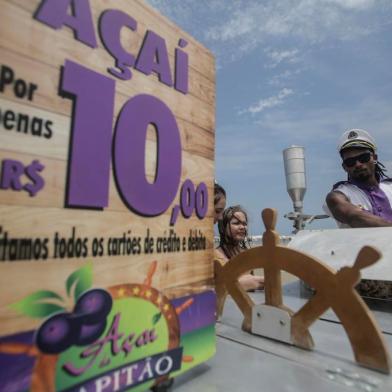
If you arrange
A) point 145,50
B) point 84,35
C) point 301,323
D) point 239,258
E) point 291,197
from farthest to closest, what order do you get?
point 291,197
point 239,258
point 301,323
point 145,50
point 84,35

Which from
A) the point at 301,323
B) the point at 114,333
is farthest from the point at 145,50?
the point at 301,323

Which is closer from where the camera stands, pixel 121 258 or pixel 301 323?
pixel 121 258

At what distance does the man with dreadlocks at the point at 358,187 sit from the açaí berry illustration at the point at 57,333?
74.7 inches

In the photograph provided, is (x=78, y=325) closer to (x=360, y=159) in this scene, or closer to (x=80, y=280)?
(x=80, y=280)

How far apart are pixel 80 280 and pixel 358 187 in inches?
86.9

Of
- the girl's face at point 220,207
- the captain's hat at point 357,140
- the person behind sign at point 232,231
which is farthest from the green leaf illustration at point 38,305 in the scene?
the captain's hat at point 357,140

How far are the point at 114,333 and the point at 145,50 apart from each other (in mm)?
659

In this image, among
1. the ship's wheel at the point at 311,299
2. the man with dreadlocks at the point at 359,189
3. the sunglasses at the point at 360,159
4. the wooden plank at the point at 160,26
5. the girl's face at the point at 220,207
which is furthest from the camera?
the girl's face at the point at 220,207

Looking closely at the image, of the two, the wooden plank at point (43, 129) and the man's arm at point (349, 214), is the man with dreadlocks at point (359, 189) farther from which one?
the wooden plank at point (43, 129)

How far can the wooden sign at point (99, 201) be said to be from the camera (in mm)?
505

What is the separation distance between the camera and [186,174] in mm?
812

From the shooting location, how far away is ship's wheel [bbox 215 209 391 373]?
0.78m

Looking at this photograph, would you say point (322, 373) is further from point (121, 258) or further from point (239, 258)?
point (121, 258)

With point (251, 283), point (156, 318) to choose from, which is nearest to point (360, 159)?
point (251, 283)
